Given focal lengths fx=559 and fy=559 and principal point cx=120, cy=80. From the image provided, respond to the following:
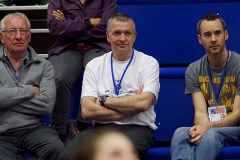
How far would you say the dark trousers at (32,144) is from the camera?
10.9ft

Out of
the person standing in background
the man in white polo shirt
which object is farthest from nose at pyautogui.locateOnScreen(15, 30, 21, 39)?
the man in white polo shirt

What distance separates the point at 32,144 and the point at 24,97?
0.95 ft

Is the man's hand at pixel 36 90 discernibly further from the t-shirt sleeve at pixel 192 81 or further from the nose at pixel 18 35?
the t-shirt sleeve at pixel 192 81

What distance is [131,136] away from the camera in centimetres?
321

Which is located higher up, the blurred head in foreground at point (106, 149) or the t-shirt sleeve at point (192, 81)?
the blurred head in foreground at point (106, 149)

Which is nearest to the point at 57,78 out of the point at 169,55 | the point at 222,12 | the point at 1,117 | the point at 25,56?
the point at 25,56

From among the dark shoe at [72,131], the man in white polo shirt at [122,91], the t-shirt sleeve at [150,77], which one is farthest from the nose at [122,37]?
the dark shoe at [72,131]

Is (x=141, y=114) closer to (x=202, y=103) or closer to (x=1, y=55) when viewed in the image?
(x=202, y=103)

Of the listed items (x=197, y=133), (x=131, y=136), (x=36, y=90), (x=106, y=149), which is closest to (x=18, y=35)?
(x=36, y=90)

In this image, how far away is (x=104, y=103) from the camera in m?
3.29

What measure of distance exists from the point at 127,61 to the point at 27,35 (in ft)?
2.32

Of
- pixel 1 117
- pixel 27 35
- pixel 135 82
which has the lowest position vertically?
pixel 1 117

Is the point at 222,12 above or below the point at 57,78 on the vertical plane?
above

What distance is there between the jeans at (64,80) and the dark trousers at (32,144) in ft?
0.83
